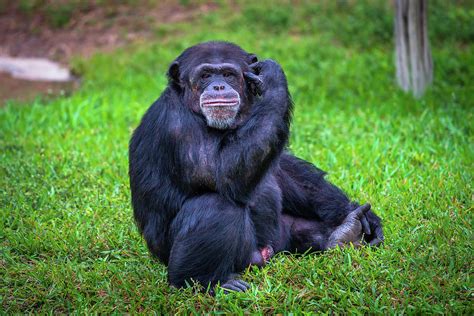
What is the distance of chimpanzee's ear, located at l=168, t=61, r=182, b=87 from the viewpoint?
182 inches

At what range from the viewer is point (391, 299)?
3982mm

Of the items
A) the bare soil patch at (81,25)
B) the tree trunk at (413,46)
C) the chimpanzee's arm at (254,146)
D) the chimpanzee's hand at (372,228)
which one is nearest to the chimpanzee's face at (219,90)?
the chimpanzee's arm at (254,146)

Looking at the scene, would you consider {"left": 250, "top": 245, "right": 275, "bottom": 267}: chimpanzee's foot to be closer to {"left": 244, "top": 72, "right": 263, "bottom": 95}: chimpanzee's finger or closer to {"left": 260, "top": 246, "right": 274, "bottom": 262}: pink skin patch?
{"left": 260, "top": 246, "right": 274, "bottom": 262}: pink skin patch

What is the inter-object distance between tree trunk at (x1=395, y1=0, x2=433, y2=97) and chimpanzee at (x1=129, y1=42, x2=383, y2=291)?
3749 millimetres

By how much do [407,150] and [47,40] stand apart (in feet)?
23.3

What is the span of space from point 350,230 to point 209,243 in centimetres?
107

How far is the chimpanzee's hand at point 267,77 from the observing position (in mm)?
4441

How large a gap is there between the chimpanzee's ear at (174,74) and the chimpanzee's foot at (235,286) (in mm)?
1336

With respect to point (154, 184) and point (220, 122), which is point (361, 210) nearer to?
point (220, 122)

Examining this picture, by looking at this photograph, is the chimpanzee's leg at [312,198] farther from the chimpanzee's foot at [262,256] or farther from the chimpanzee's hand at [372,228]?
the chimpanzee's foot at [262,256]

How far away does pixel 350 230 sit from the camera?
475 centimetres

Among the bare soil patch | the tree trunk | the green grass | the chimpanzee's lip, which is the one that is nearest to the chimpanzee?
the chimpanzee's lip

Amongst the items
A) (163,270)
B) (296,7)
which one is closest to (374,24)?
(296,7)

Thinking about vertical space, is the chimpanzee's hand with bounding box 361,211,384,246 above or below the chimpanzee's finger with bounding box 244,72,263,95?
below
